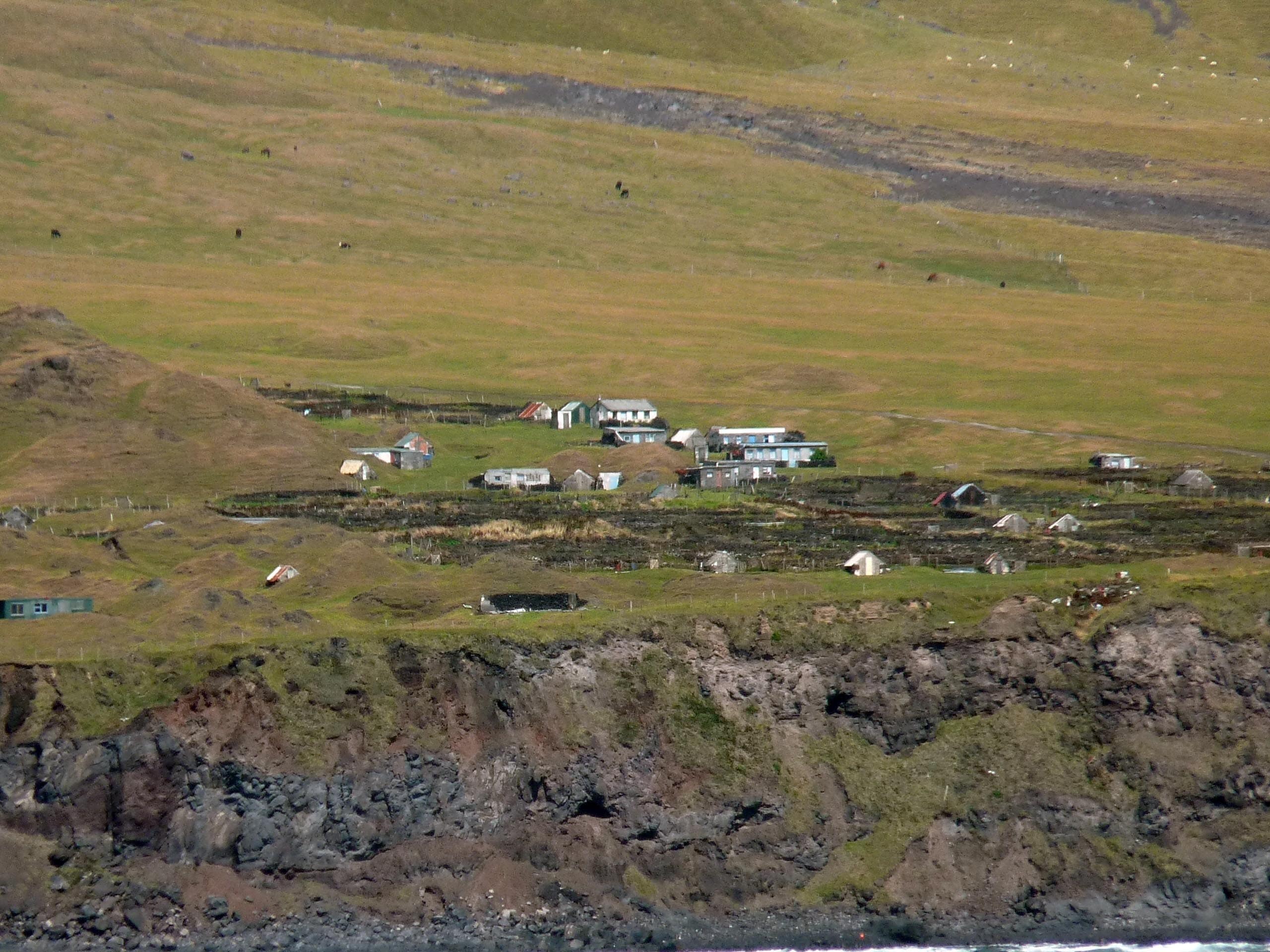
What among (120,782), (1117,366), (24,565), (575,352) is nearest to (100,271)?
(575,352)

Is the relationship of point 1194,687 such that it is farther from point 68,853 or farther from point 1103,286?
point 1103,286

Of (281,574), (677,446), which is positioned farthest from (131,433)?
(281,574)

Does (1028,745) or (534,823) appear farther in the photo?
(1028,745)

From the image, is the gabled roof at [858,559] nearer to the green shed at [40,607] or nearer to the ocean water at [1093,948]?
the ocean water at [1093,948]

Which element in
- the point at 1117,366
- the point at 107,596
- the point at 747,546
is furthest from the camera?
the point at 1117,366

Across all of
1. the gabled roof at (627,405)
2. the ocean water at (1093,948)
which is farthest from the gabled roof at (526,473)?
the ocean water at (1093,948)

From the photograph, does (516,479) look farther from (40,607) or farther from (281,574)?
(40,607)

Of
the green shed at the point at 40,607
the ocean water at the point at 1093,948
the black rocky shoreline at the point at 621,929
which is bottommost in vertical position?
the ocean water at the point at 1093,948

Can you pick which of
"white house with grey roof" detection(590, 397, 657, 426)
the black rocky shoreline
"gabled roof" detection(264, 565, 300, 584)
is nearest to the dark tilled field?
"gabled roof" detection(264, 565, 300, 584)
